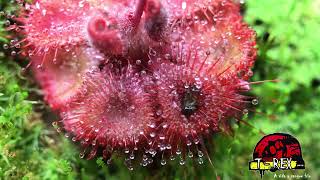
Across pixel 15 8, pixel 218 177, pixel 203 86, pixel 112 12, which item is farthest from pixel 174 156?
pixel 15 8

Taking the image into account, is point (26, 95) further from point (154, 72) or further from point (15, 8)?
point (154, 72)

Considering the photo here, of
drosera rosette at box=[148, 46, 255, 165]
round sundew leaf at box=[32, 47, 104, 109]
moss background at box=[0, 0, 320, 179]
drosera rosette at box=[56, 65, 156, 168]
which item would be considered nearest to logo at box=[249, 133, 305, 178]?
moss background at box=[0, 0, 320, 179]

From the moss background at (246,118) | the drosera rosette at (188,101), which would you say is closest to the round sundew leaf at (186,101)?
the drosera rosette at (188,101)

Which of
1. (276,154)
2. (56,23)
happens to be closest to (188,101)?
(276,154)

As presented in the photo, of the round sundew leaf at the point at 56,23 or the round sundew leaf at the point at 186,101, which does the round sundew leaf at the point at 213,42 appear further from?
the round sundew leaf at the point at 56,23

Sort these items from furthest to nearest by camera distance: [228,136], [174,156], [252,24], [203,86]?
[252,24], [228,136], [174,156], [203,86]

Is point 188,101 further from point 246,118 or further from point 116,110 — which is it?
point 246,118

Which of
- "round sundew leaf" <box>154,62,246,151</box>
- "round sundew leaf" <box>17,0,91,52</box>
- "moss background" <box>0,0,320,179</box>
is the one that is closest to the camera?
"round sundew leaf" <box>154,62,246,151</box>

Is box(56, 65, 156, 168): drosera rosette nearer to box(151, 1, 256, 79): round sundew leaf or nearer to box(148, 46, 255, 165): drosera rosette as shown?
box(148, 46, 255, 165): drosera rosette
